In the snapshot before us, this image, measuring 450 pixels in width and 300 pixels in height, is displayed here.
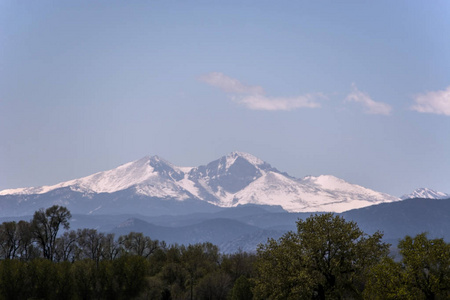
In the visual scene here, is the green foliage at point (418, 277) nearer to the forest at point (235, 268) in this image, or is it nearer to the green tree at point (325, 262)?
the forest at point (235, 268)

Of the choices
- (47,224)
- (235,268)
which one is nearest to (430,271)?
(235,268)

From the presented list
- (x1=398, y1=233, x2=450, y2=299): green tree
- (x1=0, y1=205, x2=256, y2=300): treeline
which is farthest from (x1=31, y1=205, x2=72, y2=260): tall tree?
(x1=398, y1=233, x2=450, y2=299): green tree

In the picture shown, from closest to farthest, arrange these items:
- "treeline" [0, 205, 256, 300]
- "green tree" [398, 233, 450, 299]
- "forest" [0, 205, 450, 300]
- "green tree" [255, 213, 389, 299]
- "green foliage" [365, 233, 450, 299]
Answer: "green foliage" [365, 233, 450, 299], "green tree" [398, 233, 450, 299], "forest" [0, 205, 450, 300], "green tree" [255, 213, 389, 299], "treeline" [0, 205, 256, 300]

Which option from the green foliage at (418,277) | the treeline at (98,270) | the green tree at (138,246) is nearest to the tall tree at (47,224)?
the treeline at (98,270)

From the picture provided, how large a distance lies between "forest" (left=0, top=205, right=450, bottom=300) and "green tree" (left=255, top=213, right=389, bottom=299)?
0.47 ft

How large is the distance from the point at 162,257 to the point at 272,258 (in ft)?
323

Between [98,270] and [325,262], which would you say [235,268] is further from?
[325,262]

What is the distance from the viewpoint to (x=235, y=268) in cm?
16762

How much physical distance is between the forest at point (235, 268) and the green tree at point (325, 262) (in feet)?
0.47

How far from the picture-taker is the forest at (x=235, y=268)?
2805 inches

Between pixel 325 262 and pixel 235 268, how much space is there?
299 ft

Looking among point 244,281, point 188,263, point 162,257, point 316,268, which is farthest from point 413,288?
point 162,257

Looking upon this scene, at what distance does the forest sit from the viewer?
234 feet

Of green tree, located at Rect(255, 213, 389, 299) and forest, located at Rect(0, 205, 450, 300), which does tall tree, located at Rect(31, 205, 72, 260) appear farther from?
green tree, located at Rect(255, 213, 389, 299)
